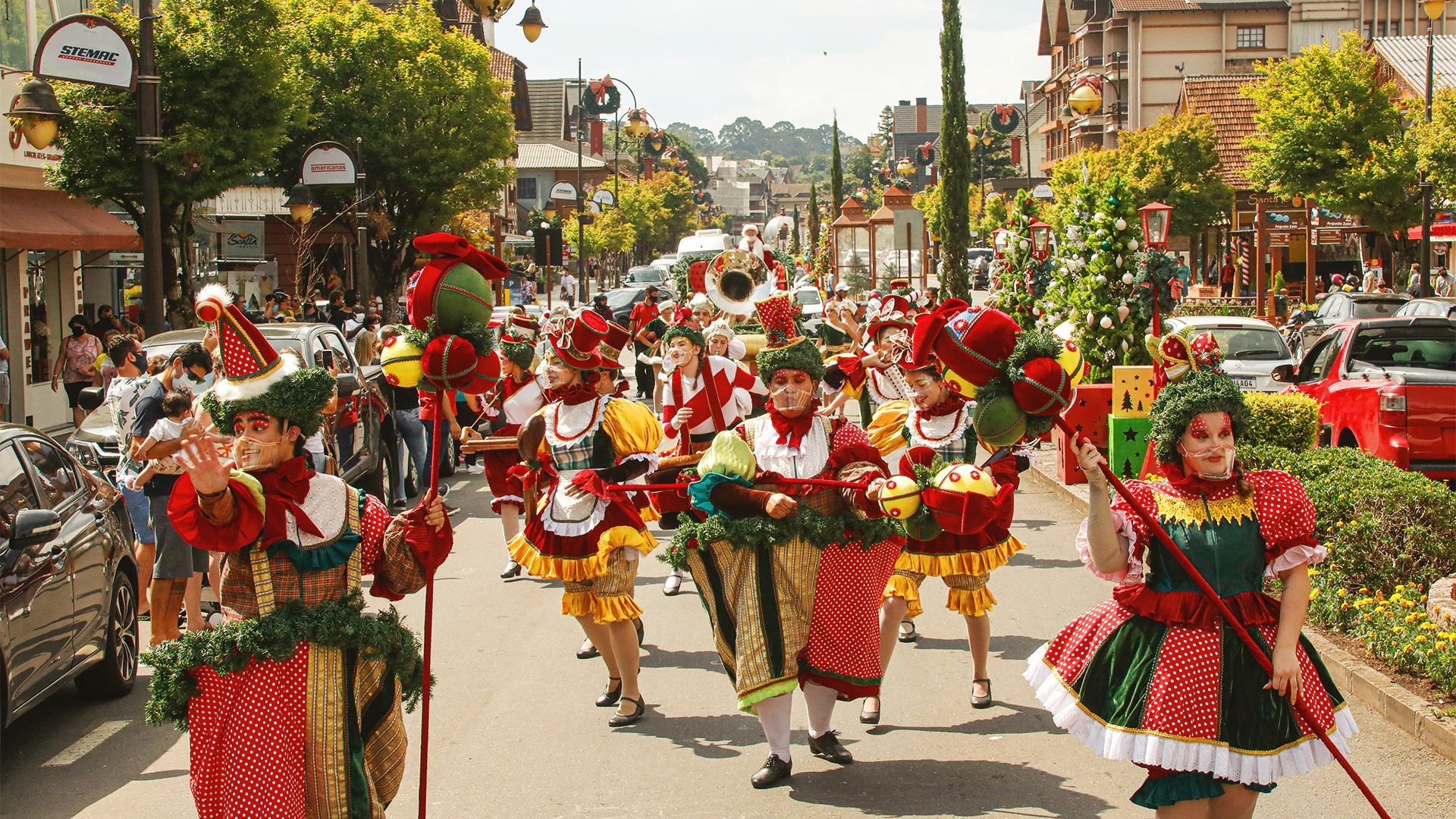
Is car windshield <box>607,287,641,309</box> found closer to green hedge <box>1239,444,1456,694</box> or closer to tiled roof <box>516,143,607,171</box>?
green hedge <box>1239,444,1456,694</box>

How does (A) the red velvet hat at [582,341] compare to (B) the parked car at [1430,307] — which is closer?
(A) the red velvet hat at [582,341]

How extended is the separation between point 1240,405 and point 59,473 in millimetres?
6110

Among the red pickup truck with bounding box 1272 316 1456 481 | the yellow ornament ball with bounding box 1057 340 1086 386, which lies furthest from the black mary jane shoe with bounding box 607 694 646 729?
the red pickup truck with bounding box 1272 316 1456 481

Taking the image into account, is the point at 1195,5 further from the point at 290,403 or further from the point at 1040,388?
the point at 290,403

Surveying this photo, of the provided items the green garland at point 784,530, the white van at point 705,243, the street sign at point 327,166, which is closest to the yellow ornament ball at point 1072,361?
the green garland at point 784,530

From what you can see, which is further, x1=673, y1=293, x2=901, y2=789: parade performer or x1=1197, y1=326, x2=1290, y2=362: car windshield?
x1=1197, y1=326, x2=1290, y2=362: car windshield

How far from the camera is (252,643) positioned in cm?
431

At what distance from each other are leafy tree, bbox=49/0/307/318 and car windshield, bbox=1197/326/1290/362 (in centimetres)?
1180

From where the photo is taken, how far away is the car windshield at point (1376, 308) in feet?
73.7

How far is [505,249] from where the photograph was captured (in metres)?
59.3

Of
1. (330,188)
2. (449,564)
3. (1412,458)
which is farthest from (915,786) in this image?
(330,188)

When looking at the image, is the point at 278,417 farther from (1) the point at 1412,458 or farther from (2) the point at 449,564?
(1) the point at 1412,458

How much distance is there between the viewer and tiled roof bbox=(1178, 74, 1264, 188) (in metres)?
48.2

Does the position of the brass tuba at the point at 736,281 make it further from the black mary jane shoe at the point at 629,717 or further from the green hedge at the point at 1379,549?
the black mary jane shoe at the point at 629,717
